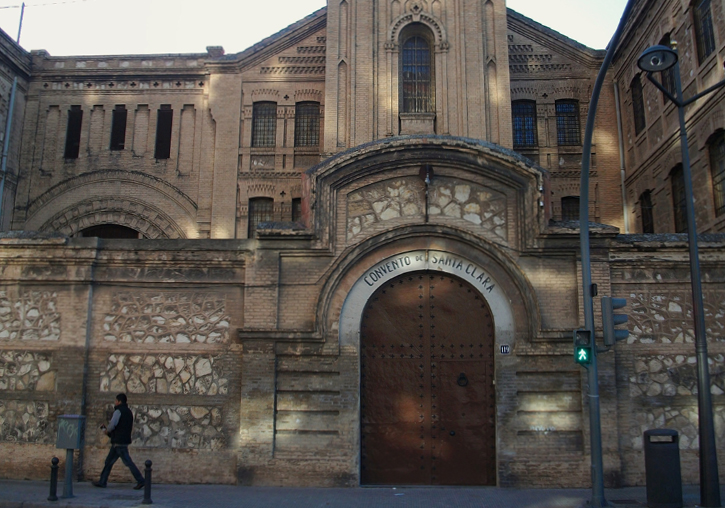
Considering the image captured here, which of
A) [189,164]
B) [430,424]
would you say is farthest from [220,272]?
[189,164]

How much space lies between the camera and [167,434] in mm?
11797

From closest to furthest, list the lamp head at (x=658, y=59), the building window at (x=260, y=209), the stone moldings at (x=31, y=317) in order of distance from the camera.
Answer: the lamp head at (x=658, y=59)
the stone moldings at (x=31, y=317)
the building window at (x=260, y=209)

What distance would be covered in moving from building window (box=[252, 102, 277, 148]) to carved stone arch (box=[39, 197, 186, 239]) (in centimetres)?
461

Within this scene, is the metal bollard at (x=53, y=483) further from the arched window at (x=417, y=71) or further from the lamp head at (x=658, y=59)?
the arched window at (x=417, y=71)

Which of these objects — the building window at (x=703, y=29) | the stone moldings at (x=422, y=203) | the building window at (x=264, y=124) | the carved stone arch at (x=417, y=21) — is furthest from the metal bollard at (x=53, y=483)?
the building window at (x=703, y=29)

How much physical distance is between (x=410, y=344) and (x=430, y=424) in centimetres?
150

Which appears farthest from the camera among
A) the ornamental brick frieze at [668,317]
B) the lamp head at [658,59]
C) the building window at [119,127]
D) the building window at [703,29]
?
the building window at [119,127]

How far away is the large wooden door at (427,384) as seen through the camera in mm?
11555

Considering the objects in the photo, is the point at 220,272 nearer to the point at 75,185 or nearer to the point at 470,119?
the point at 470,119

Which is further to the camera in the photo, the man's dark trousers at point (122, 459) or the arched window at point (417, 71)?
the arched window at point (417, 71)

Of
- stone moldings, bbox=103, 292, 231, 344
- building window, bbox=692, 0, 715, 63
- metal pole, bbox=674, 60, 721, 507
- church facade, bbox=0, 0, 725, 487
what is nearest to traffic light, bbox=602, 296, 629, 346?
metal pole, bbox=674, 60, 721, 507

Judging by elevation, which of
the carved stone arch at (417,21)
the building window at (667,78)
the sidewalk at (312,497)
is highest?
the carved stone arch at (417,21)

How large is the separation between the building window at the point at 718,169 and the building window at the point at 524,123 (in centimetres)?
747

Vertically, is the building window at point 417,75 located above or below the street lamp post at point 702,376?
above
